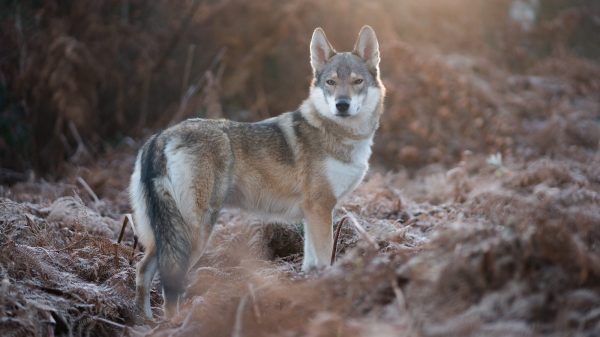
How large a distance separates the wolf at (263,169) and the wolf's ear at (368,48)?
0.03 ft

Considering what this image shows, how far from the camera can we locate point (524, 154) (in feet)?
33.5

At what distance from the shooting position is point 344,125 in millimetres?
5789

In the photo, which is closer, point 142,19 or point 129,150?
point 129,150

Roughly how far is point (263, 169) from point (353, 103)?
1.08 m

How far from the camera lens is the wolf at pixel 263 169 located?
4.82 m

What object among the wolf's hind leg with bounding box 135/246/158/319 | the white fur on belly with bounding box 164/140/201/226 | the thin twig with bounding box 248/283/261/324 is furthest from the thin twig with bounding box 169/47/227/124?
the thin twig with bounding box 248/283/261/324

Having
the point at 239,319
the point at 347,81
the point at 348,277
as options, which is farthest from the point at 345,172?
the point at 239,319

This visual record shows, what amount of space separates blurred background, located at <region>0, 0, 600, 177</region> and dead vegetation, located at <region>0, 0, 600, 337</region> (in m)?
0.04

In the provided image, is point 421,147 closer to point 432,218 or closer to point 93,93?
point 432,218

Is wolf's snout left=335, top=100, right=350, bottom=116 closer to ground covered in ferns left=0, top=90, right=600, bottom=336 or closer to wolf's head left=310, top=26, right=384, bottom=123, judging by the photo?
wolf's head left=310, top=26, right=384, bottom=123

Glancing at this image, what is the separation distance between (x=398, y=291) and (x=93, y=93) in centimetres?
915

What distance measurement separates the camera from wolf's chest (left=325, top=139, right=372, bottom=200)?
5.51 meters

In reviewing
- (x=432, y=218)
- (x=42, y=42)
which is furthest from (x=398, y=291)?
(x=42, y=42)

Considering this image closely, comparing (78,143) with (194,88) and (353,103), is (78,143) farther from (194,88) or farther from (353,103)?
(353,103)
